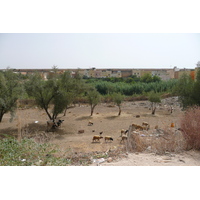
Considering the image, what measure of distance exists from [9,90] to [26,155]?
28.0ft

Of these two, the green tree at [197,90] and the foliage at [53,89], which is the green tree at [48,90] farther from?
the green tree at [197,90]

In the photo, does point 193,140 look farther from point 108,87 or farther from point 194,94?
point 108,87

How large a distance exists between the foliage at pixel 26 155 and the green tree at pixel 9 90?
717 centimetres

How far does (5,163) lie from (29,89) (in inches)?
397

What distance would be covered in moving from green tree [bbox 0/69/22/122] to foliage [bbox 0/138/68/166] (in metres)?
7.17

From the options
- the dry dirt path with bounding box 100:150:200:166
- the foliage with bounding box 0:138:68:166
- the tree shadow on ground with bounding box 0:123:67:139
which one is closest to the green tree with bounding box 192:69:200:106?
the tree shadow on ground with bounding box 0:123:67:139

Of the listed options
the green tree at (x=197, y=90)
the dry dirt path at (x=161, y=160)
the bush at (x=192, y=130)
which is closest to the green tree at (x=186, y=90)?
the green tree at (x=197, y=90)

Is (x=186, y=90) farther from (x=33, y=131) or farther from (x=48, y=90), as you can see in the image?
(x=33, y=131)

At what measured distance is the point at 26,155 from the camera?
17.3 feet

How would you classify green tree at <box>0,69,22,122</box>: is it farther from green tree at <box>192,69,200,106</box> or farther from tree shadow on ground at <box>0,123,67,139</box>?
green tree at <box>192,69,200,106</box>

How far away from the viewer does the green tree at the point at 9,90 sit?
12203 millimetres

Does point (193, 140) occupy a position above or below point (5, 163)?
above

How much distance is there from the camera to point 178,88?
15.2m

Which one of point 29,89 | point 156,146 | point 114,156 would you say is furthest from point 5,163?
point 29,89
